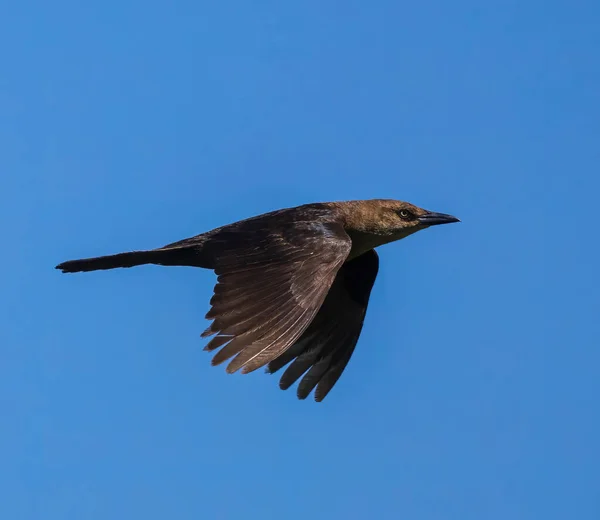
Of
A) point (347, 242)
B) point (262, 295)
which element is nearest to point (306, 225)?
point (347, 242)

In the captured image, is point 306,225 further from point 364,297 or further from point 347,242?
point 364,297

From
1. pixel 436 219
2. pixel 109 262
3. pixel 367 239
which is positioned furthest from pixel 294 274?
pixel 436 219

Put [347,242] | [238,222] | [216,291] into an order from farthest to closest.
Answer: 1. [238,222]
2. [347,242]
3. [216,291]

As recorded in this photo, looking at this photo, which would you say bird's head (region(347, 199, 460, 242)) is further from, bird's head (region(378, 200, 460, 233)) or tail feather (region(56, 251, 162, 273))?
tail feather (region(56, 251, 162, 273))

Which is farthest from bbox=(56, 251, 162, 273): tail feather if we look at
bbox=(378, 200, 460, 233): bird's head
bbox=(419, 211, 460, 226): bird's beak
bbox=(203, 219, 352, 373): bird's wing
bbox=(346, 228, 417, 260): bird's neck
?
bbox=(419, 211, 460, 226): bird's beak

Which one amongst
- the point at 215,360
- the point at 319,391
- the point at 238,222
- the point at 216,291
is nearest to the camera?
the point at 215,360

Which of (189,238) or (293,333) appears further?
(189,238)

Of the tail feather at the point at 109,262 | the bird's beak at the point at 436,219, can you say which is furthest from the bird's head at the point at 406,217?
the tail feather at the point at 109,262

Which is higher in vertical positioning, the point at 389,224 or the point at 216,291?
the point at 389,224

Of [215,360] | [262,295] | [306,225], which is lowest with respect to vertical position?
[215,360]
